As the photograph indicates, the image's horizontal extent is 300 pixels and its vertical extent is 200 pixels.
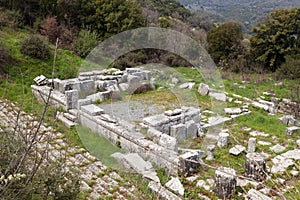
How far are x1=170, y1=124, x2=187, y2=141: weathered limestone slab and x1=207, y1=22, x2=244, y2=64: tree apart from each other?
48.6ft

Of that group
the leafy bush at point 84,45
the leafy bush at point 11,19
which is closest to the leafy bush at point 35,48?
the leafy bush at point 84,45

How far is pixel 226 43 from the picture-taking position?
74.1 ft

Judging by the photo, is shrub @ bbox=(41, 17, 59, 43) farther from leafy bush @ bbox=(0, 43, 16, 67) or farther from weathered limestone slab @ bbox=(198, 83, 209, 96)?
weathered limestone slab @ bbox=(198, 83, 209, 96)

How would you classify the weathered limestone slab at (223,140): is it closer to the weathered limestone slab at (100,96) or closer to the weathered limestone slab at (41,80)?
the weathered limestone slab at (100,96)

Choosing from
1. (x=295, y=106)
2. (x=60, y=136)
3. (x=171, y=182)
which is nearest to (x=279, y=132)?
(x=295, y=106)

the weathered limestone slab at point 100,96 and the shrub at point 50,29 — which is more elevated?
the shrub at point 50,29

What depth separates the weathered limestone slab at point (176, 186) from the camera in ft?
18.9

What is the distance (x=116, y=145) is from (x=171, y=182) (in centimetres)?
239

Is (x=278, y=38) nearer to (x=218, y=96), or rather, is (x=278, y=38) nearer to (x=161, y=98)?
(x=218, y=96)

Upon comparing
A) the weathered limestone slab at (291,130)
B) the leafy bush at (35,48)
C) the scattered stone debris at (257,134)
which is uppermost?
the leafy bush at (35,48)

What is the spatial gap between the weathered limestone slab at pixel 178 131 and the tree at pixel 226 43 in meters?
14.8

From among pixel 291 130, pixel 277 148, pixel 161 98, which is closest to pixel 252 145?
pixel 277 148

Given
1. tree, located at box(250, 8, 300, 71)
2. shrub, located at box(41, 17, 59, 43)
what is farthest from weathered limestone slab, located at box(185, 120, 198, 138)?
tree, located at box(250, 8, 300, 71)

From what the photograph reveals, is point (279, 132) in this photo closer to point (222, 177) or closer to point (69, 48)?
point (222, 177)
